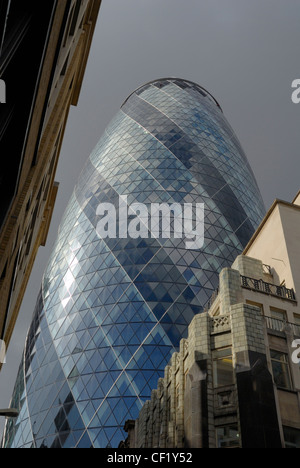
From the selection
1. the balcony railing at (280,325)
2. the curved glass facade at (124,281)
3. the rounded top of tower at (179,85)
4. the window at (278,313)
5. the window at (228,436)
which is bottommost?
the window at (228,436)

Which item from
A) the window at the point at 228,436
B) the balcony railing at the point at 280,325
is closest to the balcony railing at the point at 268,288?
the balcony railing at the point at 280,325

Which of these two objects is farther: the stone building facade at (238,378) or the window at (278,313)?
the window at (278,313)

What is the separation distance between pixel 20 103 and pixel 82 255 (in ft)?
152

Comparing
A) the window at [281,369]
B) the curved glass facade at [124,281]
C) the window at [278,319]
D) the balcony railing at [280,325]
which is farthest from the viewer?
the curved glass facade at [124,281]

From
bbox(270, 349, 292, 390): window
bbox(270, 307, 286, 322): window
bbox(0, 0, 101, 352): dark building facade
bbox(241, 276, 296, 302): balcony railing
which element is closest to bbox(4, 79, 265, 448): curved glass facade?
bbox(241, 276, 296, 302): balcony railing

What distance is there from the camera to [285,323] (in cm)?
2000

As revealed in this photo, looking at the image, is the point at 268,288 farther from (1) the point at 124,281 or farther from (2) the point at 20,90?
(1) the point at 124,281

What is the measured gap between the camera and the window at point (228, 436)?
53.3 feet

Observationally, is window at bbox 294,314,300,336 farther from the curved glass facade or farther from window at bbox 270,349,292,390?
the curved glass facade

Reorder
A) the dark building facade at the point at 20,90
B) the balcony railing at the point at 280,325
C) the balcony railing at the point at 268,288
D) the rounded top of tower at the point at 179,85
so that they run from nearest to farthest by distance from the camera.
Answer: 1. the dark building facade at the point at 20,90
2. the balcony railing at the point at 280,325
3. the balcony railing at the point at 268,288
4. the rounded top of tower at the point at 179,85

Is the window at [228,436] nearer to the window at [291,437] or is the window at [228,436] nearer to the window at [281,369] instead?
the window at [291,437]

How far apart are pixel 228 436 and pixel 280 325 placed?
5.11 m

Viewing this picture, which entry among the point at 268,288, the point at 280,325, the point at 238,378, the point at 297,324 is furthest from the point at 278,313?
the point at 238,378
